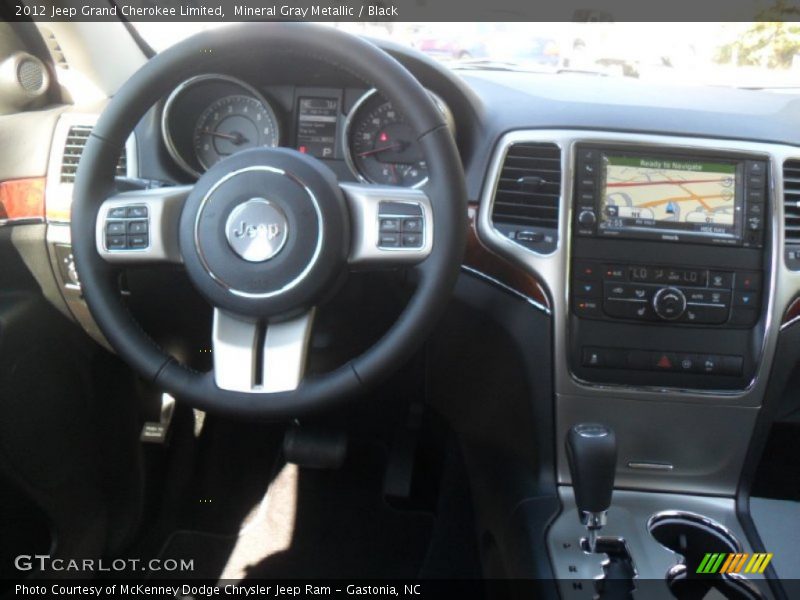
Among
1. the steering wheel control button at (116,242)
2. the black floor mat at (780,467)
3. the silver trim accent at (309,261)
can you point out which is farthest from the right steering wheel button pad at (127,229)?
the black floor mat at (780,467)

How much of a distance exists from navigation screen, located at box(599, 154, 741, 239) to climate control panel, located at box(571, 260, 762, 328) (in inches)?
3.6

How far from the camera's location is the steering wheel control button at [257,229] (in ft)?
4.31

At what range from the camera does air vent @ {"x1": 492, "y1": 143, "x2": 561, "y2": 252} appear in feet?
5.68

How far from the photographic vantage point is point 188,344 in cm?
203

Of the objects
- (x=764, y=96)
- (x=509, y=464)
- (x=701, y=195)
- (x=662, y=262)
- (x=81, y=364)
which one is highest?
(x=764, y=96)

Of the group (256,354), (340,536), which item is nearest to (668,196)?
(256,354)

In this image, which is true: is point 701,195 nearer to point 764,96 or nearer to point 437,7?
point 764,96

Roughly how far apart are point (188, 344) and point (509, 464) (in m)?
0.91

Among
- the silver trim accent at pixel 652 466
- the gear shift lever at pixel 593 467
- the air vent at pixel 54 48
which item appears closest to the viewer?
the gear shift lever at pixel 593 467

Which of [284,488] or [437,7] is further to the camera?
[284,488]

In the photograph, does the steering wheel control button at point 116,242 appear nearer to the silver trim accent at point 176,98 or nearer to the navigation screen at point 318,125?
the silver trim accent at point 176,98

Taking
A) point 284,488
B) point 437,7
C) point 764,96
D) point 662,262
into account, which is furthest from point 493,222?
point 284,488

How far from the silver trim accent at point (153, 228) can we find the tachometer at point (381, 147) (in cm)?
45

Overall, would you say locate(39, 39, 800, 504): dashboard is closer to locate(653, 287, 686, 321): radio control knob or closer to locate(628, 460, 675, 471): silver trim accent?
locate(653, 287, 686, 321): radio control knob
